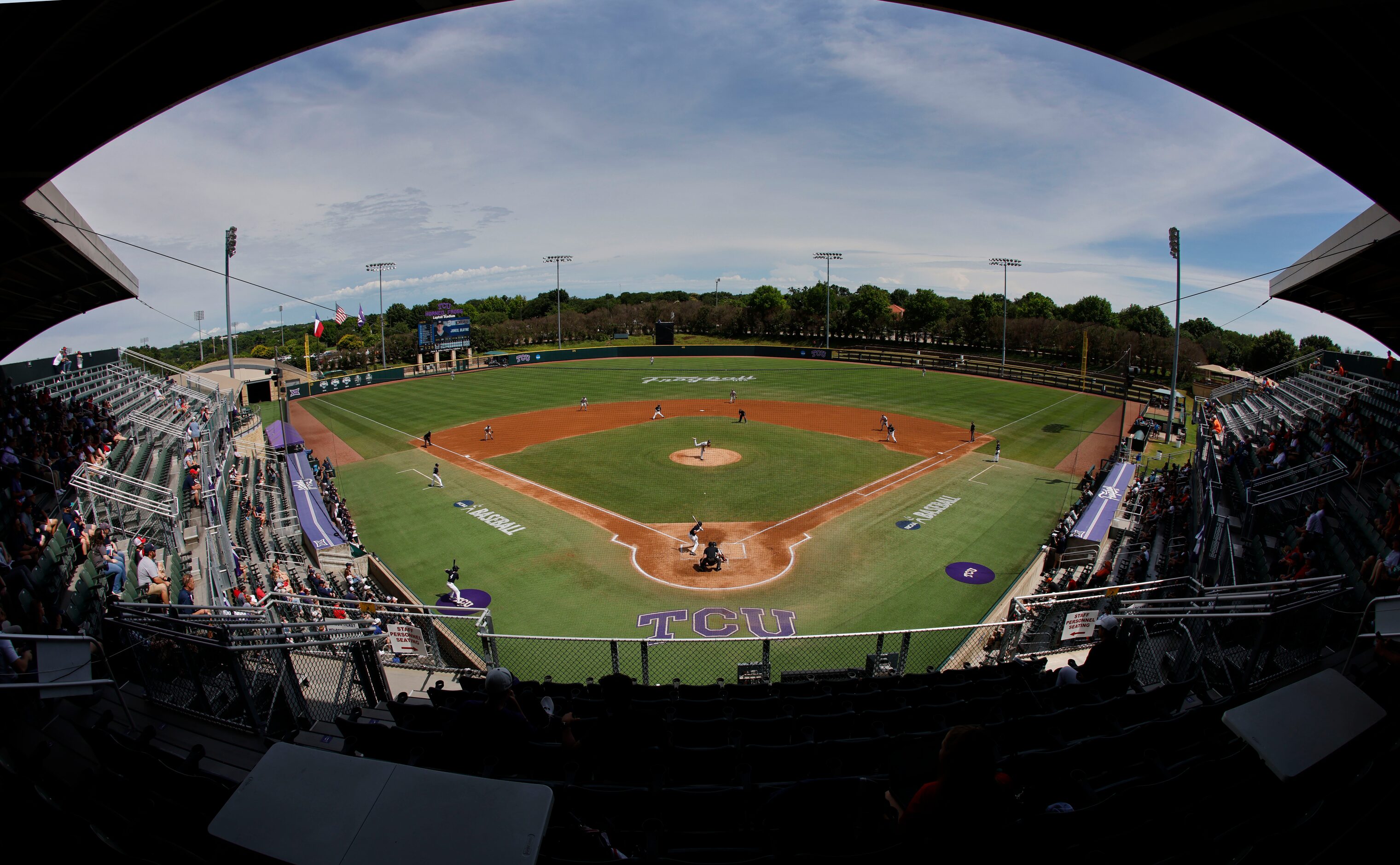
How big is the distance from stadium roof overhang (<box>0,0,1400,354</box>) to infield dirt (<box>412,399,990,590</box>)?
15951 millimetres

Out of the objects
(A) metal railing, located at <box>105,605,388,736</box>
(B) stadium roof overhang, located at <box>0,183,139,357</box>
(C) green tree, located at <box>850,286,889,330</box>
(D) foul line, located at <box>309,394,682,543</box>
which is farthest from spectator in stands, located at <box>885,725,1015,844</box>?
(C) green tree, located at <box>850,286,889,330</box>

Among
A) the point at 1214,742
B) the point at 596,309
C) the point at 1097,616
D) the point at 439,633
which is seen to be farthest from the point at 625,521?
the point at 596,309

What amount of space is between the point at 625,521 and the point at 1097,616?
55.8 ft

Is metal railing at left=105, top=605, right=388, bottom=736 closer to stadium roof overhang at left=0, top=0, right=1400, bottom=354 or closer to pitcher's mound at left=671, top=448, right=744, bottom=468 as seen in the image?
stadium roof overhang at left=0, top=0, right=1400, bottom=354

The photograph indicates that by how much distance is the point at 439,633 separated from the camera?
15523 mm

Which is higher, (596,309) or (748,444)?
(596,309)

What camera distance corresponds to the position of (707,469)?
3180cm

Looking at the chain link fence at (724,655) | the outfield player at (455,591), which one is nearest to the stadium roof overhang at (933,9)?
the chain link fence at (724,655)

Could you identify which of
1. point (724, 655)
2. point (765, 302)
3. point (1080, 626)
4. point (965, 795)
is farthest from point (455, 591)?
point (765, 302)

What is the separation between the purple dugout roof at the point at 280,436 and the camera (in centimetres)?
3497

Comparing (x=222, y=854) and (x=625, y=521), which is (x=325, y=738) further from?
(x=625, y=521)

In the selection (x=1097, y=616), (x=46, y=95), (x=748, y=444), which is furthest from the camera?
(x=748, y=444)

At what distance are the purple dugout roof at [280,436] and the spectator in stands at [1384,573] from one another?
3758cm

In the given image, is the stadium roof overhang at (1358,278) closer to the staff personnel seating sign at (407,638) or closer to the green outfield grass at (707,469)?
the green outfield grass at (707,469)
